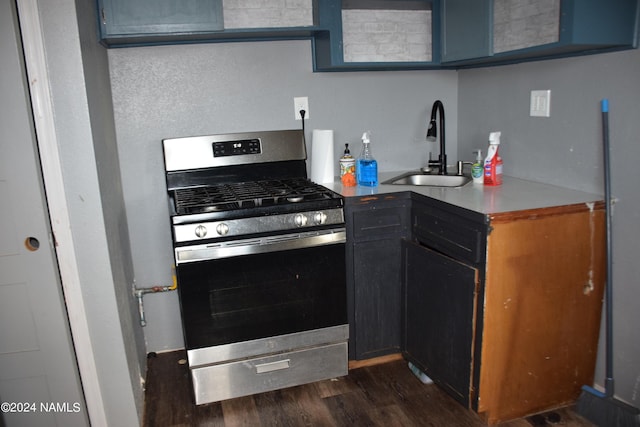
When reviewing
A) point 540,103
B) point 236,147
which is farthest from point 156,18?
point 540,103

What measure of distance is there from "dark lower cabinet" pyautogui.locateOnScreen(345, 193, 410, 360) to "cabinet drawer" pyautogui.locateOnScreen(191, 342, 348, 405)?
127 mm

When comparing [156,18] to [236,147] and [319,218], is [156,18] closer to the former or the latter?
[236,147]

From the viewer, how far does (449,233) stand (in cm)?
205

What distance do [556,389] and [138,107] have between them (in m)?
2.25

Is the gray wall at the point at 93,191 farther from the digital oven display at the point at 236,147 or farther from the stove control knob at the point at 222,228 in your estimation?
the digital oven display at the point at 236,147

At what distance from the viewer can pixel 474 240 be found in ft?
6.23

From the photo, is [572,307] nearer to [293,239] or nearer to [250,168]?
[293,239]

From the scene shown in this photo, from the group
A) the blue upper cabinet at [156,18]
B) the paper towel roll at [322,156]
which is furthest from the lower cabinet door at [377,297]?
the blue upper cabinet at [156,18]

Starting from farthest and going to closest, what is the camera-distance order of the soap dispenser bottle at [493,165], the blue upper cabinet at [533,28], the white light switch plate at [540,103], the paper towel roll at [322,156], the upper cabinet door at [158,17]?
1. the paper towel roll at [322,156]
2. the soap dispenser bottle at [493,165]
3. the white light switch plate at [540,103]
4. the upper cabinet door at [158,17]
5. the blue upper cabinet at [533,28]

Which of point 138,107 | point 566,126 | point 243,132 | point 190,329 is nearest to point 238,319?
point 190,329

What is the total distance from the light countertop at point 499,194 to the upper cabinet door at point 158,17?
955 mm

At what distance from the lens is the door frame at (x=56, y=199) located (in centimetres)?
169

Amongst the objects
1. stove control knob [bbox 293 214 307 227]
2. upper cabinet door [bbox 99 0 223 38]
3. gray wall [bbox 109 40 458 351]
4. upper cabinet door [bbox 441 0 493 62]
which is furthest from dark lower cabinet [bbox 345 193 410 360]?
upper cabinet door [bbox 99 0 223 38]

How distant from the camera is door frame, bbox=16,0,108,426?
1687 millimetres
